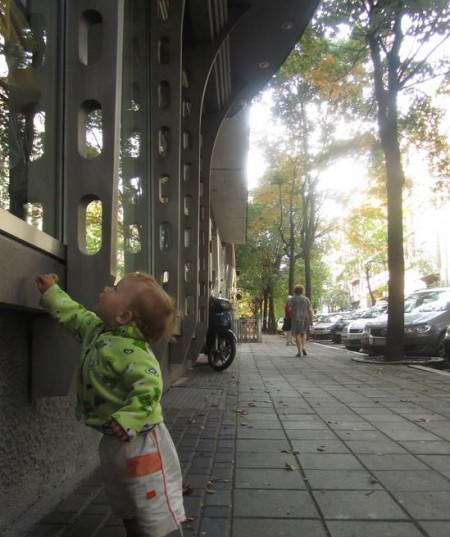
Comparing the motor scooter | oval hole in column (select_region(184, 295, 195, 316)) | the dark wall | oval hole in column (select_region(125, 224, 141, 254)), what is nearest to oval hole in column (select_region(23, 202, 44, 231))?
the dark wall

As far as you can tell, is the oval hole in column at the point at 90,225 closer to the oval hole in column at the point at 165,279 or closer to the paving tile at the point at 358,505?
the paving tile at the point at 358,505

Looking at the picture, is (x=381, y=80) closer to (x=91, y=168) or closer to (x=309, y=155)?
(x=91, y=168)

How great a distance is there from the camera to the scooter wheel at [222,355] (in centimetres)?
1033

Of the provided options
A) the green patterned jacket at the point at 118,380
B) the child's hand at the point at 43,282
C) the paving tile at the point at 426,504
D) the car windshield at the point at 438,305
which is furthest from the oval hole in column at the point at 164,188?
the car windshield at the point at 438,305

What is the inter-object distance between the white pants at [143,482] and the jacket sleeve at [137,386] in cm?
12

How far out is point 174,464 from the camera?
2.46m

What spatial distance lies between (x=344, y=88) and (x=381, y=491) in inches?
604

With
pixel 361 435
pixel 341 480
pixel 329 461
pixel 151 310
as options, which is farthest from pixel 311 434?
pixel 151 310

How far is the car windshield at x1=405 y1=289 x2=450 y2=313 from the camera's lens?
45.1ft

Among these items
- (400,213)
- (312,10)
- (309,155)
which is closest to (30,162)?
(312,10)

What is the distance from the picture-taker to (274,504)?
3.35 metres

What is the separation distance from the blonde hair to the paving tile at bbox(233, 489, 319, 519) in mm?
1369

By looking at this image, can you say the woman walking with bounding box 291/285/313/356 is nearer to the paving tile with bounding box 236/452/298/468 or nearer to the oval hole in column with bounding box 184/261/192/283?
the oval hole in column with bounding box 184/261/192/283

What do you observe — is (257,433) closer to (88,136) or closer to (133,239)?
(133,239)
